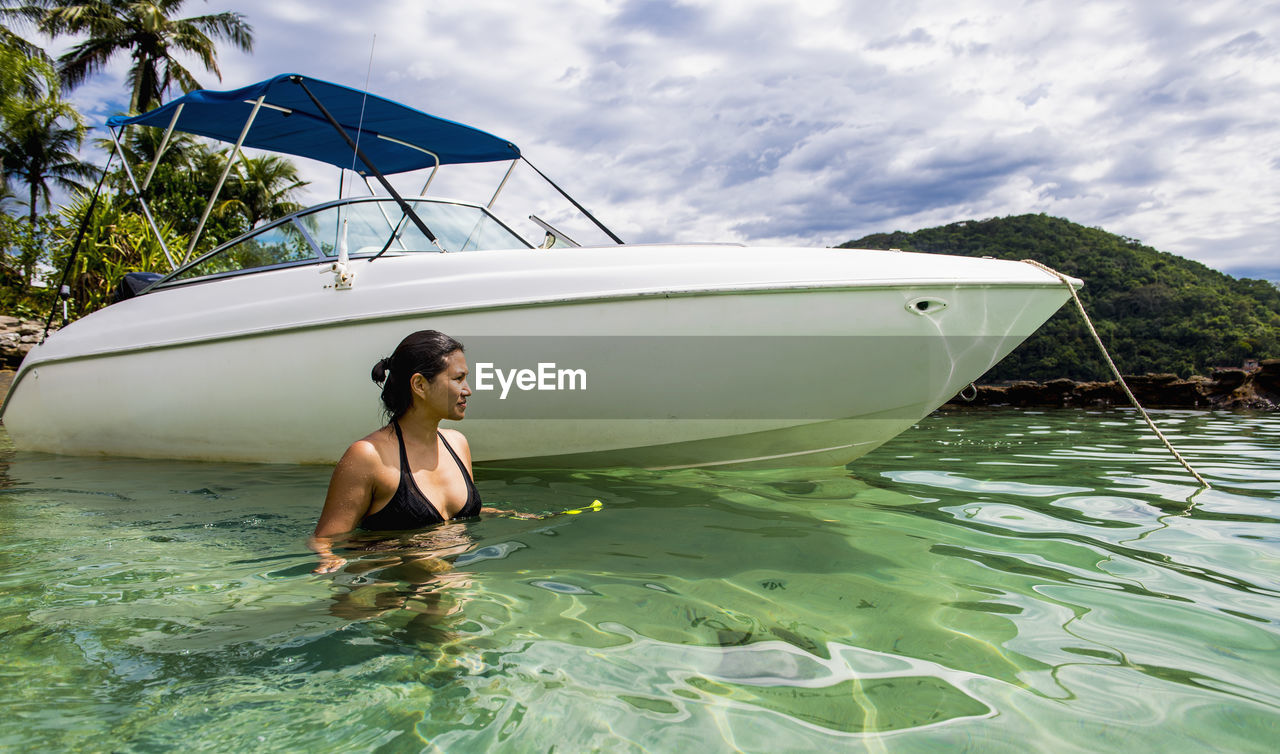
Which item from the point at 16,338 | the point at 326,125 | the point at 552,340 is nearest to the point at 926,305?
the point at 552,340

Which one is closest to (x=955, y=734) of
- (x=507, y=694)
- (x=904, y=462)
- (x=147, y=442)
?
(x=507, y=694)

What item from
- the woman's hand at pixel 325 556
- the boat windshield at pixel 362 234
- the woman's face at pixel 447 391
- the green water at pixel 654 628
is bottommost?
the green water at pixel 654 628

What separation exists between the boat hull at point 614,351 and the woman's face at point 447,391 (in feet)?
2.56

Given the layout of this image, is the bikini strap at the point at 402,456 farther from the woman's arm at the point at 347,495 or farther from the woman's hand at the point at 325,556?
the woman's hand at the point at 325,556

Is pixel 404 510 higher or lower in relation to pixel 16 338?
lower

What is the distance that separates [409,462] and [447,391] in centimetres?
27

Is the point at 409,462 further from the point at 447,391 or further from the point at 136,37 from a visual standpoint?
the point at 136,37

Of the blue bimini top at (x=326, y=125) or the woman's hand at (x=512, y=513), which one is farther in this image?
the blue bimini top at (x=326, y=125)

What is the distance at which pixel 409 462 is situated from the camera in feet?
7.82

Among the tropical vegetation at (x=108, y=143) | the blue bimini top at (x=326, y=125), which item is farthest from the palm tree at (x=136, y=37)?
the blue bimini top at (x=326, y=125)

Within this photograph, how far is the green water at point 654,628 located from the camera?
1.22 m

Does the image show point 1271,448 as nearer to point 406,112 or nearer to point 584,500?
point 584,500

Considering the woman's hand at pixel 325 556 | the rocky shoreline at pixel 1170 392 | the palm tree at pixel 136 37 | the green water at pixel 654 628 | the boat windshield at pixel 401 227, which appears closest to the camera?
the green water at pixel 654 628

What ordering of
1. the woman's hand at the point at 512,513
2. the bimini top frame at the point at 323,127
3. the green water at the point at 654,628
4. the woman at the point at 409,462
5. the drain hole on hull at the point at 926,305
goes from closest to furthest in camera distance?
1. the green water at the point at 654,628
2. the woman at the point at 409,462
3. the woman's hand at the point at 512,513
4. the drain hole on hull at the point at 926,305
5. the bimini top frame at the point at 323,127
